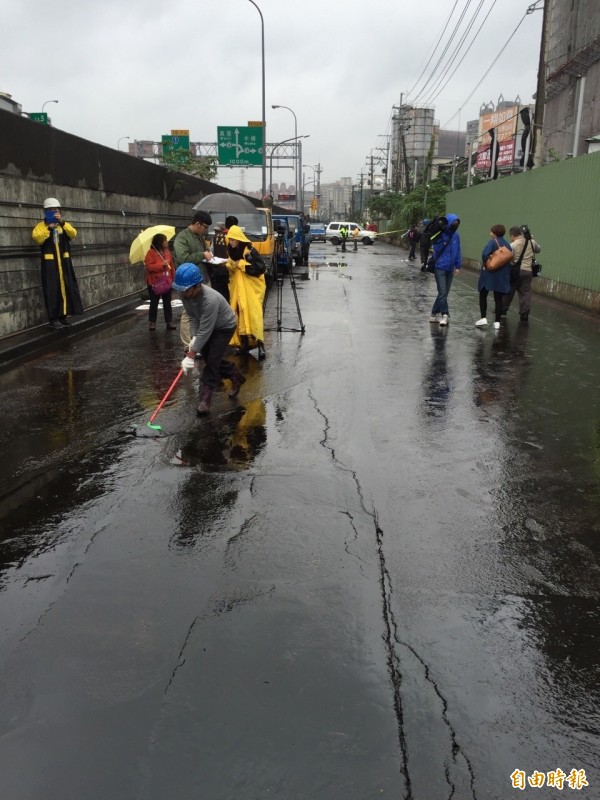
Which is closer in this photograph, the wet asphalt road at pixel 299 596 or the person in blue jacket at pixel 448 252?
the wet asphalt road at pixel 299 596

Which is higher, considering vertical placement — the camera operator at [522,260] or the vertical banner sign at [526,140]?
the vertical banner sign at [526,140]

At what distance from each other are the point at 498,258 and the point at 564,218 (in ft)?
19.8

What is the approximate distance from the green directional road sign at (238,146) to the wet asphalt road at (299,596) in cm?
3546

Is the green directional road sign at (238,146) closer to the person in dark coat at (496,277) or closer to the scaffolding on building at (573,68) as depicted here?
the scaffolding on building at (573,68)

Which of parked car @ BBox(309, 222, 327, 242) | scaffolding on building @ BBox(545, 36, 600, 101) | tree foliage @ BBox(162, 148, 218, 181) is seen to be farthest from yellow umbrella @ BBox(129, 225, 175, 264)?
parked car @ BBox(309, 222, 327, 242)

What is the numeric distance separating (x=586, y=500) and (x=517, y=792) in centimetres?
276

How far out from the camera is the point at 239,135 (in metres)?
40.0

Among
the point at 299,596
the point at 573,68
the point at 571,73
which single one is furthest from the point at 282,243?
the point at 299,596

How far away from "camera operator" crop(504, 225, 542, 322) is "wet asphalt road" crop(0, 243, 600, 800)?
518 centimetres

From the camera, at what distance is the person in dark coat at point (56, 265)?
10.2 metres

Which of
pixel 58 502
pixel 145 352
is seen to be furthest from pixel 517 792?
pixel 145 352

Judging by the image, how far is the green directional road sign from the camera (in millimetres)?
39938

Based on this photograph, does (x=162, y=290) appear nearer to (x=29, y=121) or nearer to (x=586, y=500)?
(x=29, y=121)

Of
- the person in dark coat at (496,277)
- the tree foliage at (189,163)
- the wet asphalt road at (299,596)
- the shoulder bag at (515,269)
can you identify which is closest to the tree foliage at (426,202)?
the tree foliage at (189,163)
